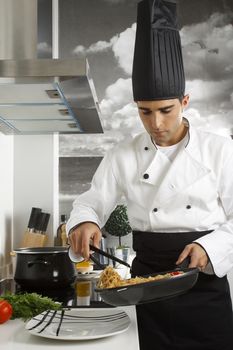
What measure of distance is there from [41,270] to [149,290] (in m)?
0.74

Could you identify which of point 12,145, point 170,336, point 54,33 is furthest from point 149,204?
point 54,33

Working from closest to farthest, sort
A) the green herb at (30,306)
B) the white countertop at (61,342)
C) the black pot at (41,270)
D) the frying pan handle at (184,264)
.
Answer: the white countertop at (61,342)
the frying pan handle at (184,264)
the green herb at (30,306)
the black pot at (41,270)

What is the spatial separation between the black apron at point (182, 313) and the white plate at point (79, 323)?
13 centimetres

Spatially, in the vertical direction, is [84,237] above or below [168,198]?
below

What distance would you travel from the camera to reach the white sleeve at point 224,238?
1.52 m

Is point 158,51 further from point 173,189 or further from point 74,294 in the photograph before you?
point 74,294

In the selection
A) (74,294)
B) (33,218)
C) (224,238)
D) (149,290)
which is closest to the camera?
(149,290)

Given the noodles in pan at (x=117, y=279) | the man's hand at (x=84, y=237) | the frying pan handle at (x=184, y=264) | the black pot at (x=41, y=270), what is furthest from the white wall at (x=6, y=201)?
the frying pan handle at (x=184, y=264)

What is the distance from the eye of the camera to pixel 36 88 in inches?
65.5

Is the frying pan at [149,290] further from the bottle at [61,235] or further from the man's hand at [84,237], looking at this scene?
the bottle at [61,235]

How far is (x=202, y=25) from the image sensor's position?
3.64 meters

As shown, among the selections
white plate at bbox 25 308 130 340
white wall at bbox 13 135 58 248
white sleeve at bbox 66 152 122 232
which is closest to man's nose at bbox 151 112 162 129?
white sleeve at bbox 66 152 122 232

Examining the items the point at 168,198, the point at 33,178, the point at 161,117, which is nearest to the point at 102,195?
the point at 168,198

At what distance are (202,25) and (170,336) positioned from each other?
251cm
